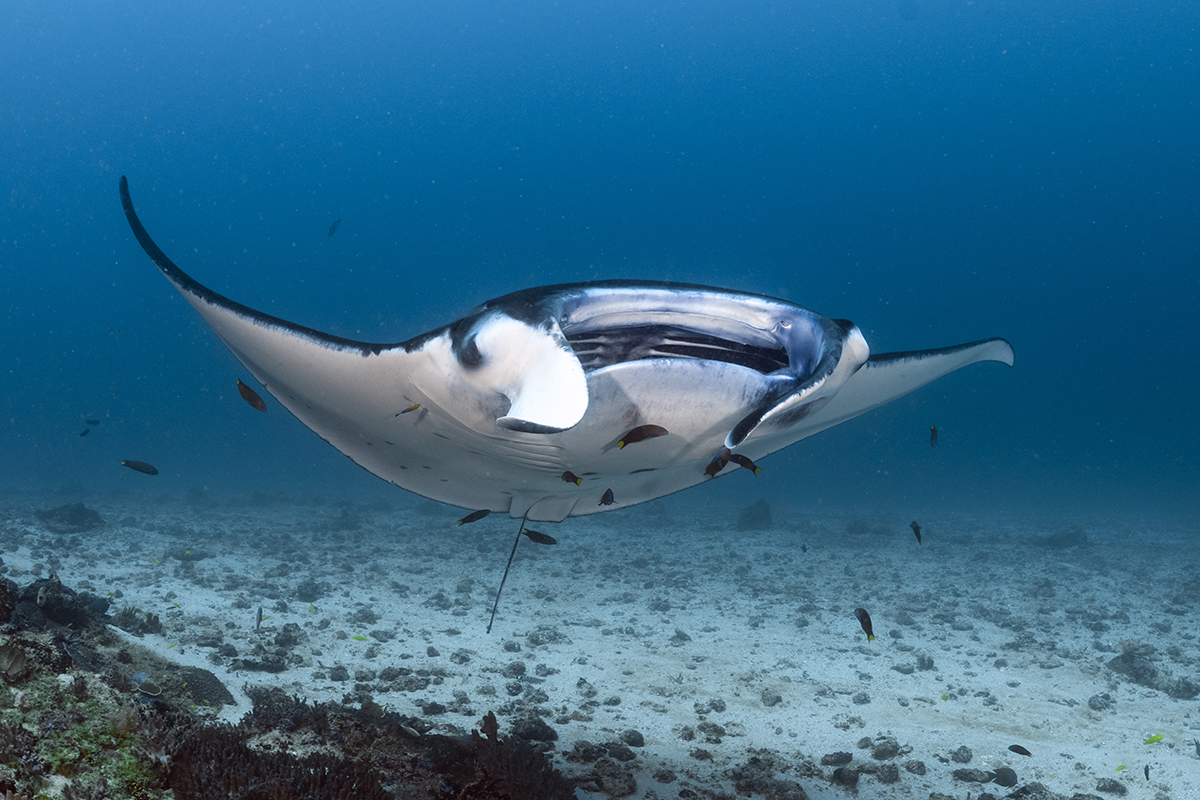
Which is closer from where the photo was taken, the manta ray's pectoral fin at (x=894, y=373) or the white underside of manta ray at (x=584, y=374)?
the white underside of manta ray at (x=584, y=374)

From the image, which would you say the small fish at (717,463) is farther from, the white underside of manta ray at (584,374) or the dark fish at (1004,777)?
the dark fish at (1004,777)

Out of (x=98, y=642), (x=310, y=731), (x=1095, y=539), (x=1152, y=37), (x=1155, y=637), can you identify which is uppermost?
(x=1152, y=37)

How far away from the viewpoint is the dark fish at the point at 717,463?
2.29 metres

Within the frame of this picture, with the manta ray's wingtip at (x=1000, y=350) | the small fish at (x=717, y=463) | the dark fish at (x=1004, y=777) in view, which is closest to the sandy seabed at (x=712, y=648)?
the dark fish at (x=1004, y=777)

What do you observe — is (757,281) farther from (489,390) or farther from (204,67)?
(489,390)

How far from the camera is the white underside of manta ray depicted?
1582 millimetres

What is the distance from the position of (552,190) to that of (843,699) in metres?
82.0

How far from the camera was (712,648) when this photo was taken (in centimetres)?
578

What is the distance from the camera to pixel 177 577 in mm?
7016

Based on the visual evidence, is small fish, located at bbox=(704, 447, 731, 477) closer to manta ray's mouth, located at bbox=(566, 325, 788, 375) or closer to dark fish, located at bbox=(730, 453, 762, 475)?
dark fish, located at bbox=(730, 453, 762, 475)

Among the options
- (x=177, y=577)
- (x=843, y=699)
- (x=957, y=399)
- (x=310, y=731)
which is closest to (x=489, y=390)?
(x=310, y=731)

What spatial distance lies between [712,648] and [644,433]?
463 centimetres

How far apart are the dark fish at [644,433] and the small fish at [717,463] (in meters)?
0.32

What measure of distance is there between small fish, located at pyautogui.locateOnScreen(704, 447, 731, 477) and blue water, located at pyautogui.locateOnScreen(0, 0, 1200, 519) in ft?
134
